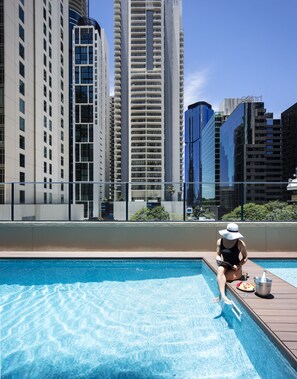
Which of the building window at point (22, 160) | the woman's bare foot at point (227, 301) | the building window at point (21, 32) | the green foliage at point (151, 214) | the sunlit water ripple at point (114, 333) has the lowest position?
the sunlit water ripple at point (114, 333)

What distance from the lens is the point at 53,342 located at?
420 centimetres

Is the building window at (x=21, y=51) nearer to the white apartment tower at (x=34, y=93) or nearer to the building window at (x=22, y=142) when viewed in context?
the white apartment tower at (x=34, y=93)

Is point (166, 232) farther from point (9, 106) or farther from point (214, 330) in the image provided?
point (9, 106)

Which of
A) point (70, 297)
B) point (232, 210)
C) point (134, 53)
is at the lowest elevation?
point (70, 297)

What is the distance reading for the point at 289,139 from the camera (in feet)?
404

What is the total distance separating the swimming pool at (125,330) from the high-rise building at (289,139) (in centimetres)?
12957

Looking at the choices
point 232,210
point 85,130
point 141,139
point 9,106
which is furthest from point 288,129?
point 232,210

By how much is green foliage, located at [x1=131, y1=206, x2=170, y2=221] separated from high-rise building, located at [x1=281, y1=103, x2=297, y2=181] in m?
126

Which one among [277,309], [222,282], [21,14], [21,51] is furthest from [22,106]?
[277,309]

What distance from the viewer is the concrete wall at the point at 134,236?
873 centimetres

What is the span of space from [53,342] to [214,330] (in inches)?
105

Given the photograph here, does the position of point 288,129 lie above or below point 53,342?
above

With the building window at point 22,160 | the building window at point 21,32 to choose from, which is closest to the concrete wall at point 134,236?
the building window at point 22,160

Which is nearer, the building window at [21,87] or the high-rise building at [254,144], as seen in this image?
the building window at [21,87]
